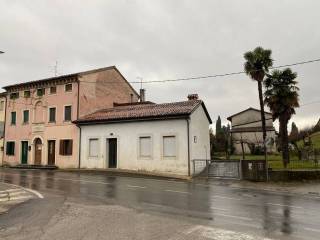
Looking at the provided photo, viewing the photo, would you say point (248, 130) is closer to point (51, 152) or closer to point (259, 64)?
point (259, 64)

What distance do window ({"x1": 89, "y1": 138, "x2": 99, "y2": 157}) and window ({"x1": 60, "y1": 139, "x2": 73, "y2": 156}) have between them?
2.45 m

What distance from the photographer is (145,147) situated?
25656 millimetres

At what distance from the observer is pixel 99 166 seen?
90.1 ft

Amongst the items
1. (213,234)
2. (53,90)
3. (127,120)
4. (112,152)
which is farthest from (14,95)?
(213,234)

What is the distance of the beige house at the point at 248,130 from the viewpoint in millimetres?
49500

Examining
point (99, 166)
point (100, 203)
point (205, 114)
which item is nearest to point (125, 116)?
point (99, 166)

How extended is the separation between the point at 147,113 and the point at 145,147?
106 inches

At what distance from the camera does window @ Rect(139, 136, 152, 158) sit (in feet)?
83.4

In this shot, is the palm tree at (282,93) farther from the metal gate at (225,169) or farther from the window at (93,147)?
the window at (93,147)

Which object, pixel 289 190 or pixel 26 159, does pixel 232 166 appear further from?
pixel 26 159

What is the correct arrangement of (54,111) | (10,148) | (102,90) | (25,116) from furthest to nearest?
1. (10,148)
2. (25,116)
3. (102,90)
4. (54,111)

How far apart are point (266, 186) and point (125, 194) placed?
29.0 feet

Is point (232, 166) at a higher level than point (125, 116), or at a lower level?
lower

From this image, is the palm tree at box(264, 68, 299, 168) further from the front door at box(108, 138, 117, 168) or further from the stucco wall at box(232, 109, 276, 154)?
the stucco wall at box(232, 109, 276, 154)
